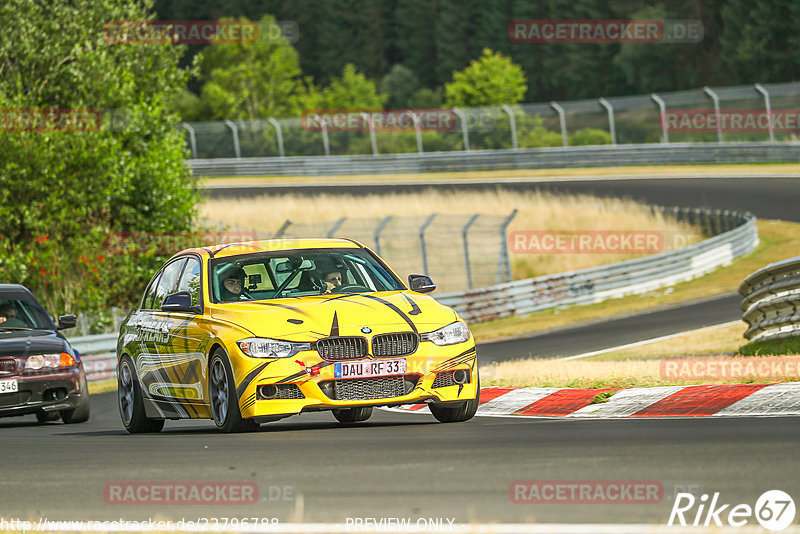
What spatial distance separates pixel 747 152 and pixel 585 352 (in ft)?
94.6

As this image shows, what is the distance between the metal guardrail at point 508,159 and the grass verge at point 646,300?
1416 cm

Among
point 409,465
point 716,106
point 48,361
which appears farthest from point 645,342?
point 716,106

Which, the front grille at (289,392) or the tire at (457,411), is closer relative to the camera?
the front grille at (289,392)

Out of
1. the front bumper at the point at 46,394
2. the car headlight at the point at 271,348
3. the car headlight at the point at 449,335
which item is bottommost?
the front bumper at the point at 46,394

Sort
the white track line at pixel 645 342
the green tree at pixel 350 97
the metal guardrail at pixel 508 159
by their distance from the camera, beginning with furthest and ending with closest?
the green tree at pixel 350 97 < the metal guardrail at pixel 508 159 < the white track line at pixel 645 342

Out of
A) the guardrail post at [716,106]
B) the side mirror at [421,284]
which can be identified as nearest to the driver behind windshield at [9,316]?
the side mirror at [421,284]

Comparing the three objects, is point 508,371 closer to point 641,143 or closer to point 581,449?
point 581,449

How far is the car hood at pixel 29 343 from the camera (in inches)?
535

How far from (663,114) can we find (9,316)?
121ft

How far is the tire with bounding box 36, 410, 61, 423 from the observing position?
571 inches

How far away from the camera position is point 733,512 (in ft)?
17.6

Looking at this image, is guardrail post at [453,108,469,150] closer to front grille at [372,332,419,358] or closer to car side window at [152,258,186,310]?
car side window at [152,258,186,310]

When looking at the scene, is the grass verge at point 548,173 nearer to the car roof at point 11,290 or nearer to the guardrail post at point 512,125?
the guardrail post at point 512,125

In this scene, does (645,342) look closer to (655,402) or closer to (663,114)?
(655,402)
